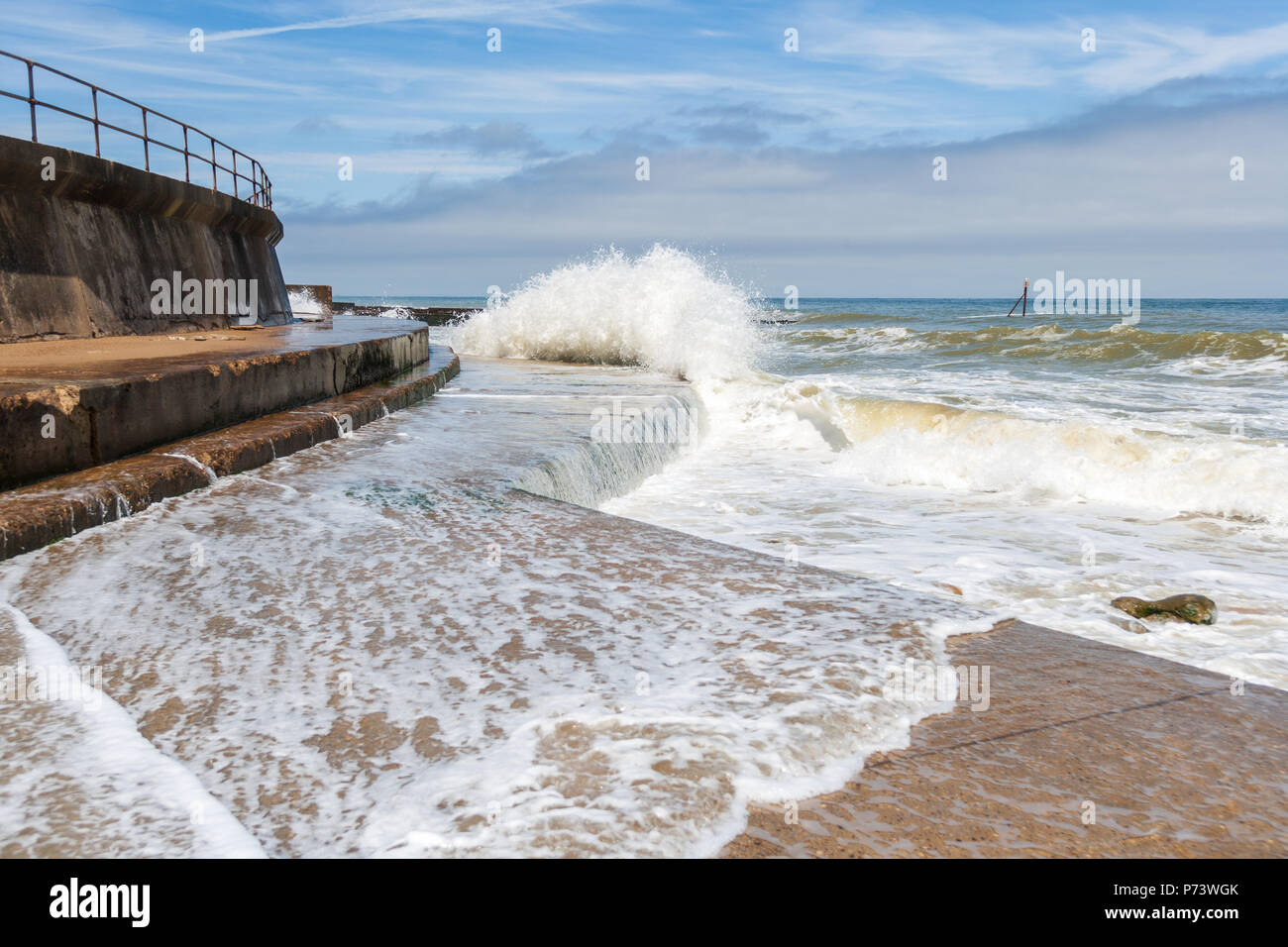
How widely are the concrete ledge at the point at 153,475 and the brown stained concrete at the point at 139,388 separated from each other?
0.27 ft

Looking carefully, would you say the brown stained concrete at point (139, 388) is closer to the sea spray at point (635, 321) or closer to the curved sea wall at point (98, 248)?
the curved sea wall at point (98, 248)

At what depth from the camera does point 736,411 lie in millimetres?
9789

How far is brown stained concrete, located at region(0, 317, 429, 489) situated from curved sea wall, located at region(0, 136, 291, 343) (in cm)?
37

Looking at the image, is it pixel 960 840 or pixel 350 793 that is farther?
pixel 350 793

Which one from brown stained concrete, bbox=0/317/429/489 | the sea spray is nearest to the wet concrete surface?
brown stained concrete, bbox=0/317/429/489

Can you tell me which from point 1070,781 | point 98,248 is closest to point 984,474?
point 1070,781

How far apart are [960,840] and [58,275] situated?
744cm

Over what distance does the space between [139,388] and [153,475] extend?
0.59m

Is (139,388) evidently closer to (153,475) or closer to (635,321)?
(153,475)

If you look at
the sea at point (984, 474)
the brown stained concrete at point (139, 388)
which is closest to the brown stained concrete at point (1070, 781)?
the sea at point (984, 474)

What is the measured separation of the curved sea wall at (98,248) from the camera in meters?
6.42
